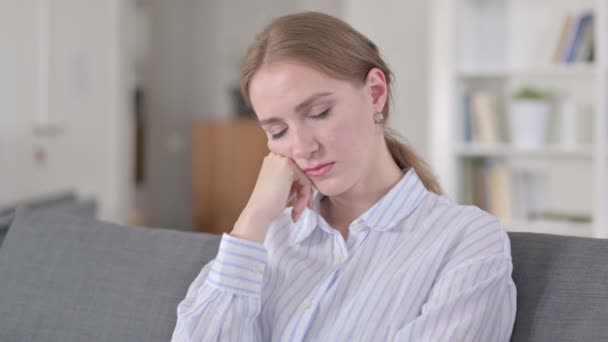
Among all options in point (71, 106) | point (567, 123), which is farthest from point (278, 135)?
point (71, 106)

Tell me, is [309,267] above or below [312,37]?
below

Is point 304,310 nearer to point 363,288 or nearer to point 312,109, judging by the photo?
point 363,288

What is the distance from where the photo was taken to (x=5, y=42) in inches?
173

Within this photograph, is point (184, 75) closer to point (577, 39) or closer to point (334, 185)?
point (577, 39)

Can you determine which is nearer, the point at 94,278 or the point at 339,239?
the point at 339,239

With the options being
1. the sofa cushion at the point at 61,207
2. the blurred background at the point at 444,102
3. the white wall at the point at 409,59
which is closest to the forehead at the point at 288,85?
the sofa cushion at the point at 61,207

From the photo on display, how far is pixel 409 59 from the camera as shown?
4664 mm

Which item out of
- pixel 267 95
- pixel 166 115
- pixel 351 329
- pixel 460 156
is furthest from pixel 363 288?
pixel 166 115

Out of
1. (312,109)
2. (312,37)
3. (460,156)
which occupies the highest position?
(312,37)

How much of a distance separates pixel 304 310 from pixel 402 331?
200 millimetres

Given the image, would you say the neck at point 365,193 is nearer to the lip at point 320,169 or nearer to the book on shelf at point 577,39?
the lip at point 320,169

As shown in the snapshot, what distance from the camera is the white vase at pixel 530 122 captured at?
3916mm

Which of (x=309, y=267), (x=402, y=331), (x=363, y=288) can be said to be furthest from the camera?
(x=309, y=267)

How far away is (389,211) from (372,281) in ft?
0.44
